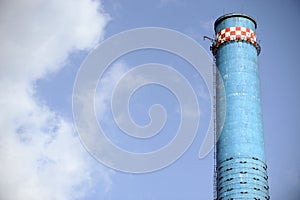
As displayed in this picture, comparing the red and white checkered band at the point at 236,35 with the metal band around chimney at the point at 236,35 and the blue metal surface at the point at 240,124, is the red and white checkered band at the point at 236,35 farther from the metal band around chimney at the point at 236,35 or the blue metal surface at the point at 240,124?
the blue metal surface at the point at 240,124

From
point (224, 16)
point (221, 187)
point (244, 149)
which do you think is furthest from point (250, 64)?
point (221, 187)

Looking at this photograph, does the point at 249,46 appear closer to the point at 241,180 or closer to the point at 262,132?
the point at 262,132

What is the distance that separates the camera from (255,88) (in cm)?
10112

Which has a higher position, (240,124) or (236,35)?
(236,35)

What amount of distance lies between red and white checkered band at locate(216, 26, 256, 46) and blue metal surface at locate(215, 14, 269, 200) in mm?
869

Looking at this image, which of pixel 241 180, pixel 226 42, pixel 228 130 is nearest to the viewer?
pixel 241 180

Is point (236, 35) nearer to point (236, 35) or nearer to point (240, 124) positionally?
point (236, 35)

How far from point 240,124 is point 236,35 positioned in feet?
63.0

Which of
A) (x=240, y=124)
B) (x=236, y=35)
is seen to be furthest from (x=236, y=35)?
(x=240, y=124)

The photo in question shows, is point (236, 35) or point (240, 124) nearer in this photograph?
point (240, 124)

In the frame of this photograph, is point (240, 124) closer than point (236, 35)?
Yes

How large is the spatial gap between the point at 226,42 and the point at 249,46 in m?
4.72

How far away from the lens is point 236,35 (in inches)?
4122

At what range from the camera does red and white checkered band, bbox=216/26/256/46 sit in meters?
104
